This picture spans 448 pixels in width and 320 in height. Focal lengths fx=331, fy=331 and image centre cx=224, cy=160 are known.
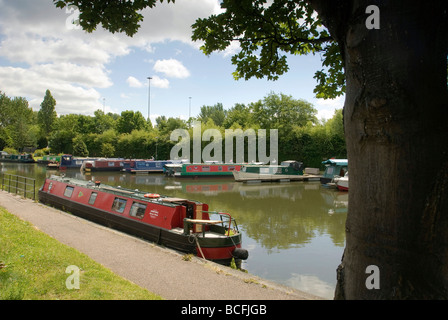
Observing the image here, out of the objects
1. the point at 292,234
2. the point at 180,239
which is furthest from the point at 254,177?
the point at 180,239

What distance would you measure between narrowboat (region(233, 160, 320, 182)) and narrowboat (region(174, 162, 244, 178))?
2474mm

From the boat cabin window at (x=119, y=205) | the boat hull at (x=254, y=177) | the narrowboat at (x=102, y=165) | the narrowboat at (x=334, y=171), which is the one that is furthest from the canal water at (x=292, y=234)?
the narrowboat at (x=102, y=165)

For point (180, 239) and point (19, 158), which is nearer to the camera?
point (180, 239)

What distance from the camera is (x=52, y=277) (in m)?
5.06

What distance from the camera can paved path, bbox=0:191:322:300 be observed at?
5.93 meters

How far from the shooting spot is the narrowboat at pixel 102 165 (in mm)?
40500

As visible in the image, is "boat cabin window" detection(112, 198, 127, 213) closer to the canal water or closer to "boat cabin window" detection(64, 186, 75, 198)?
"boat cabin window" detection(64, 186, 75, 198)

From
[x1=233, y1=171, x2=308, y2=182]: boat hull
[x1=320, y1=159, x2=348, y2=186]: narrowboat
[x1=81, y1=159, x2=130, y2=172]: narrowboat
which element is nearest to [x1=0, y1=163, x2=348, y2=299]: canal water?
[x1=320, y1=159, x2=348, y2=186]: narrowboat

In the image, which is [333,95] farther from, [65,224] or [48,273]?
[65,224]

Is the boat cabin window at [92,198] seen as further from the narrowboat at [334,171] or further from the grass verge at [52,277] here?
the narrowboat at [334,171]

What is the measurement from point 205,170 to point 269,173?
697 centimetres

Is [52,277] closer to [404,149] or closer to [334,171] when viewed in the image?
[404,149]

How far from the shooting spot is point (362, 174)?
2301 millimetres
